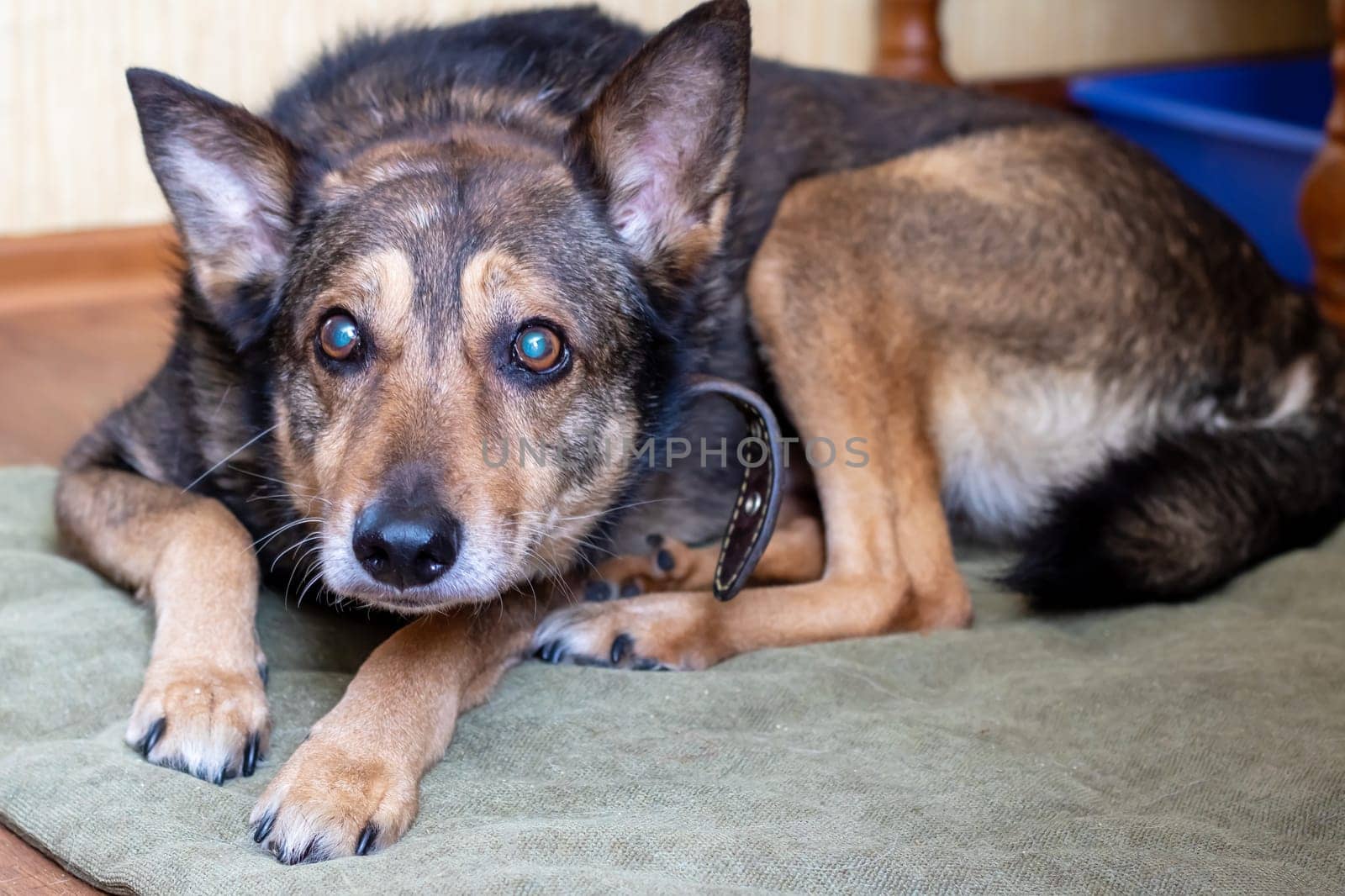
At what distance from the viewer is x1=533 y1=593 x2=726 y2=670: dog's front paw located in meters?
2.43

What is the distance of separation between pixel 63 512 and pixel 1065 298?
2.12m

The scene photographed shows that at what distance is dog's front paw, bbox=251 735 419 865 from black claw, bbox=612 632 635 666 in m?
0.59

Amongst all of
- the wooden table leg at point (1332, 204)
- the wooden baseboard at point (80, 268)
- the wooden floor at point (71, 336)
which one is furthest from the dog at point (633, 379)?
the wooden baseboard at point (80, 268)

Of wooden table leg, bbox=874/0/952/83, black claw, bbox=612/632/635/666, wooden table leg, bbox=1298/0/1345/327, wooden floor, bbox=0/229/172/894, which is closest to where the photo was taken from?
black claw, bbox=612/632/635/666

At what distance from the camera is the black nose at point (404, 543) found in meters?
1.83

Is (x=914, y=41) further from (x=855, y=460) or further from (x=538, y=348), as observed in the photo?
(x=538, y=348)

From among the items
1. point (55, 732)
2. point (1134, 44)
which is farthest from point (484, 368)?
point (1134, 44)

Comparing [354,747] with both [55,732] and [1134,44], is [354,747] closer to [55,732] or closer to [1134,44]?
[55,732]

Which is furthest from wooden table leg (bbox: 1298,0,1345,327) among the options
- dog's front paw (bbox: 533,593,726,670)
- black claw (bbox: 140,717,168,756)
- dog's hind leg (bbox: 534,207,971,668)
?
black claw (bbox: 140,717,168,756)

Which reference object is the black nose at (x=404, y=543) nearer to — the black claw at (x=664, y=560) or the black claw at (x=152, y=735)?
the black claw at (x=152, y=735)

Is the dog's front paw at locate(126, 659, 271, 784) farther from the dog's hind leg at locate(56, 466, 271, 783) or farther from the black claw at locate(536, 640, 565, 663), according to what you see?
the black claw at locate(536, 640, 565, 663)

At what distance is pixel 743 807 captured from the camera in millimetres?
1894

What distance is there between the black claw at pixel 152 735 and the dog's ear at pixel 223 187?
0.66 meters

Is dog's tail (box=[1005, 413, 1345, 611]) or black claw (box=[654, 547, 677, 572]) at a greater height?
dog's tail (box=[1005, 413, 1345, 611])
